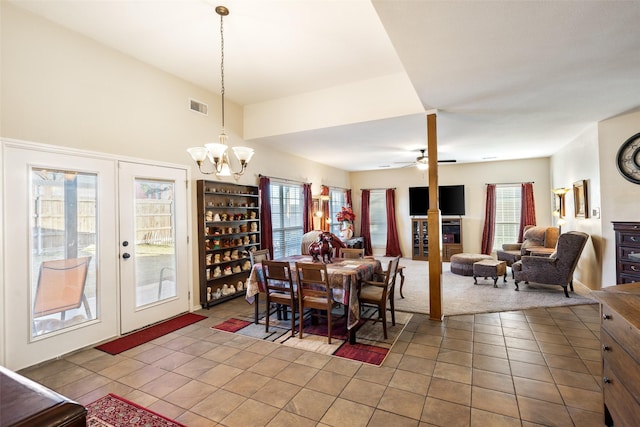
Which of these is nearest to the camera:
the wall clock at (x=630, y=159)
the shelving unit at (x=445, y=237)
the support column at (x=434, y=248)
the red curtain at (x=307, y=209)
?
the support column at (x=434, y=248)

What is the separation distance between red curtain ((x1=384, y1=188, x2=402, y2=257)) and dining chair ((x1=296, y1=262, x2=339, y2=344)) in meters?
6.09

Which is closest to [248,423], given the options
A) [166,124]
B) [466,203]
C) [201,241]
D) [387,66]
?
[201,241]

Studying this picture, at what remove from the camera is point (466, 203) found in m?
8.51

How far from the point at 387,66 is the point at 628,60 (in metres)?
2.33

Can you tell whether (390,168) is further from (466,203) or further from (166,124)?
(166,124)

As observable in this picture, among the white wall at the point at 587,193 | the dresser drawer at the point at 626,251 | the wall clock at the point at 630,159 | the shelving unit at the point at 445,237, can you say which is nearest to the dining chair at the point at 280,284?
the dresser drawer at the point at 626,251

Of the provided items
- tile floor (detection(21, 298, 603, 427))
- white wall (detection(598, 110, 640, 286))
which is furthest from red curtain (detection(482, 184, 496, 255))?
tile floor (detection(21, 298, 603, 427))

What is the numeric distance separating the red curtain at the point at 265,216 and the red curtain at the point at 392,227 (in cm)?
473

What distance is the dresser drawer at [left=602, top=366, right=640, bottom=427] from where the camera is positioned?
1.47 metres

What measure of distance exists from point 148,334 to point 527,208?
28.2ft

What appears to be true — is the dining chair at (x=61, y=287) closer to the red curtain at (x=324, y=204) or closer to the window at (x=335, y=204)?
the red curtain at (x=324, y=204)

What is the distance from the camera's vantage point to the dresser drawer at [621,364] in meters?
1.46

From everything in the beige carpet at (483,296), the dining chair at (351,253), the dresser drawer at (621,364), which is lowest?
the beige carpet at (483,296)

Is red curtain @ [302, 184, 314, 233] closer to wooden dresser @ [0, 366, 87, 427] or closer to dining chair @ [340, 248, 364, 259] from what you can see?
dining chair @ [340, 248, 364, 259]
